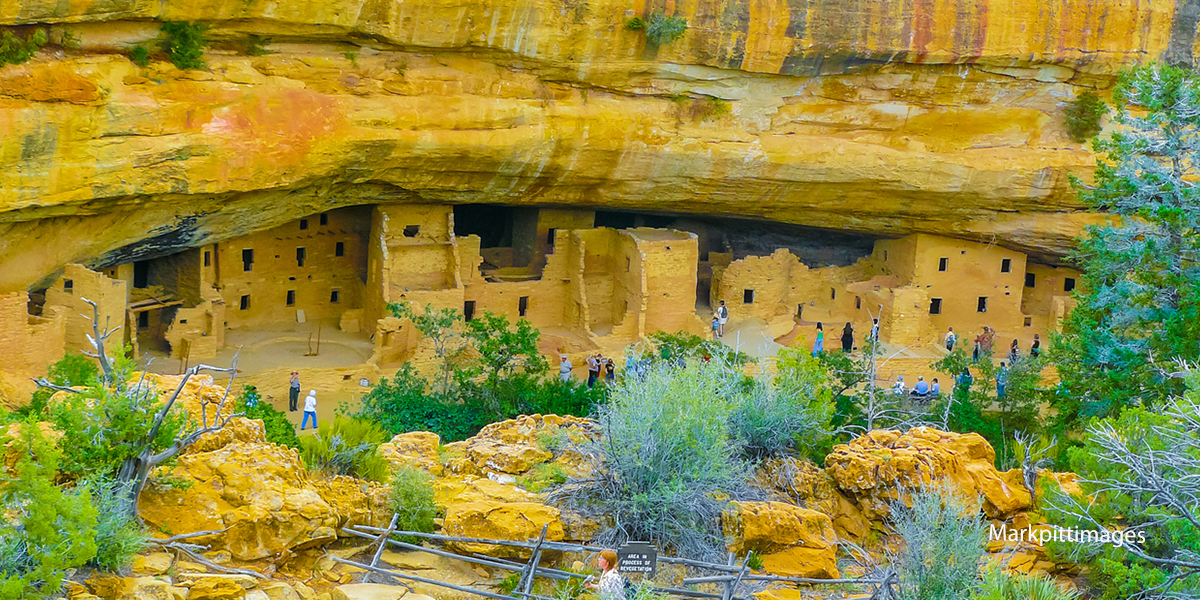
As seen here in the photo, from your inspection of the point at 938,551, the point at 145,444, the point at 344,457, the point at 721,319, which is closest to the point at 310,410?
the point at 721,319

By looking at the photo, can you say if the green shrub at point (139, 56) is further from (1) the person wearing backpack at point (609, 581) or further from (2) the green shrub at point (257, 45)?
(1) the person wearing backpack at point (609, 581)

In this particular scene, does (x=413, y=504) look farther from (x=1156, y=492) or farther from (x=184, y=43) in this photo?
(x=184, y=43)

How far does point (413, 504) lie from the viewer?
1174 cm

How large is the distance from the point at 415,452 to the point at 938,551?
5.29 metres

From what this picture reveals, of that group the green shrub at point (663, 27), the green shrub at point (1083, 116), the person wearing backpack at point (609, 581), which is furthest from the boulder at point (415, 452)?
the green shrub at point (1083, 116)

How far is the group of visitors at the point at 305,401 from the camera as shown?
2291cm

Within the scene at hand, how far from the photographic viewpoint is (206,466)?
1173 cm

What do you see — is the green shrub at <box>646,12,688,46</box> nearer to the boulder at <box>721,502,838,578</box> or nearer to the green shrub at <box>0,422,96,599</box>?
the boulder at <box>721,502,838,578</box>

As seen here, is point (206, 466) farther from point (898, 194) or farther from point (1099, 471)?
point (898, 194)

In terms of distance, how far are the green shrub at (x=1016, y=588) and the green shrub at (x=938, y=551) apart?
194mm

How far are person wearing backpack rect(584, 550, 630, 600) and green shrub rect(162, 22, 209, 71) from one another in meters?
13.1

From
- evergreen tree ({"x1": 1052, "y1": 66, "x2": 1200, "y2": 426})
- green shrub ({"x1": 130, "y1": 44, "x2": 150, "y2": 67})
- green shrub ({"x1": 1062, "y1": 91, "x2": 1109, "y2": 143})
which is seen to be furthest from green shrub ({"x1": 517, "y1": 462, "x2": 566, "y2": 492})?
green shrub ({"x1": 1062, "y1": 91, "x2": 1109, "y2": 143})

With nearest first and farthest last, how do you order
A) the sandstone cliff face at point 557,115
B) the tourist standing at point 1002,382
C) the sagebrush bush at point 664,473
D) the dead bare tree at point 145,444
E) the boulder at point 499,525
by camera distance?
the dead bare tree at point 145,444 < the boulder at point 499,525 < the sagebrush bush at point 664,473 < the sandstone cliff face at point 557,115 < the tourist standing at point 1002,382

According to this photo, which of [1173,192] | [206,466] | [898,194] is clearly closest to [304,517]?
[206,466]
